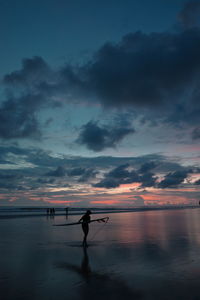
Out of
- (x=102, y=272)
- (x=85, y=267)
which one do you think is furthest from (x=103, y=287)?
(x=85, y=267)

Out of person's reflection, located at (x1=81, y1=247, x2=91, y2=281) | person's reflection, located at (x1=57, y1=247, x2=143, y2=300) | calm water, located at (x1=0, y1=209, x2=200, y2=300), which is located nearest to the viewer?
person's reflection, located at (x1=57, y1=247, x2=143, y2=300)

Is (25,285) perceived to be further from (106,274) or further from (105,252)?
(105,252)

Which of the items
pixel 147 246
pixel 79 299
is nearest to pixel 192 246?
pixel 147 246

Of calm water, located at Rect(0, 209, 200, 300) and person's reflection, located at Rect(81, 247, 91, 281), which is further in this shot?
person's reflection, located at Rect(81, 247, 91, 281)

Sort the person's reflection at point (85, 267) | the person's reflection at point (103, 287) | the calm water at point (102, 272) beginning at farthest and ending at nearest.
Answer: the person's reflection at point (85, 267)
the calm water at point (102, 272)
the person's reflection at point (103, 287)

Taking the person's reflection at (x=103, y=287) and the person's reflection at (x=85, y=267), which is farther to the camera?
the person's reflection at (x=85, y=267)

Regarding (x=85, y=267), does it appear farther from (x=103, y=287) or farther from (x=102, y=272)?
(x=103, y=287)

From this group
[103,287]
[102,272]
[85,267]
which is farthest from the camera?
[85,267]

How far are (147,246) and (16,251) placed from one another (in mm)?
7647

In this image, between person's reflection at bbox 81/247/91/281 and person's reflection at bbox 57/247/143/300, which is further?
person's reflection at bbox 81/247/91/281

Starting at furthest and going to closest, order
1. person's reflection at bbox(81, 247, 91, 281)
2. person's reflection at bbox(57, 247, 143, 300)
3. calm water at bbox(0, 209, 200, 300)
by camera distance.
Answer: person's reflection at bbox(81, 247, 91, 281), calm water at bbox(0, 209, 200, 300), person's reflection at bbox(57, 247, 143, 300)

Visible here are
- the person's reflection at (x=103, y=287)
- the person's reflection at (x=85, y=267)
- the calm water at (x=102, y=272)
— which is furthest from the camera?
the person's reflection at (x=85, y=267)

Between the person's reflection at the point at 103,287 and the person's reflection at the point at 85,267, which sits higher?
the person's reflection at the point at 85,267

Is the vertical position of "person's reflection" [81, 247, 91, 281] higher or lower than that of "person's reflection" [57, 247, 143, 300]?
higher
